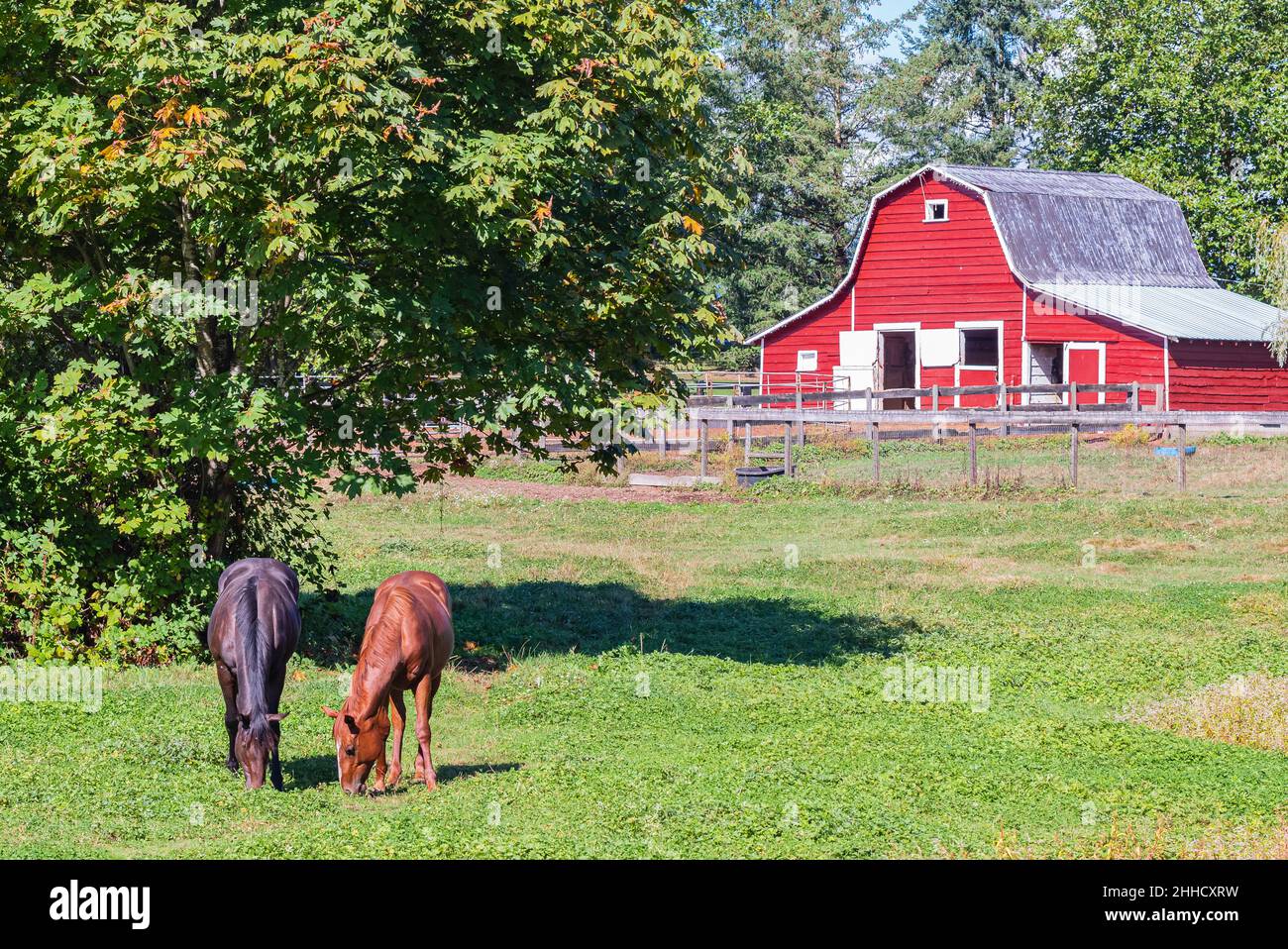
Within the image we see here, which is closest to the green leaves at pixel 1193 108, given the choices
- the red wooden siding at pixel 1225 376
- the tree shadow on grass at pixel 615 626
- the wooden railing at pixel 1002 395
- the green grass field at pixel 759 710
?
the red wooden siding at pixel 1225 376

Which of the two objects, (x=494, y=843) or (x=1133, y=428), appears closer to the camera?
(x=494, y=843)

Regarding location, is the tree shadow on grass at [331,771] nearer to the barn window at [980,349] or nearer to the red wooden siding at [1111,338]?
the red wooden siding at [1111,338]

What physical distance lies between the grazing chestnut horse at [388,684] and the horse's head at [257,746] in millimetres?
498

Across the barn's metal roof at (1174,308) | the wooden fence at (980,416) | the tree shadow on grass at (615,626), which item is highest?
the barn's metal roof at (1174,308)

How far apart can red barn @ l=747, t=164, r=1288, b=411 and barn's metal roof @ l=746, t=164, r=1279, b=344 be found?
72 mm

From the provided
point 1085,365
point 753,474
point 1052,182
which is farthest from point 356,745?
point 1052,182

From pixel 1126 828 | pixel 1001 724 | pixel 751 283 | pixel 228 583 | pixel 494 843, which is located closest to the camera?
pixel 494 843

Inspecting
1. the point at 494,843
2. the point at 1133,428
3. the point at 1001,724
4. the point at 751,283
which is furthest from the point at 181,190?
the point at 751,283

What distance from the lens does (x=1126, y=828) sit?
1084cm

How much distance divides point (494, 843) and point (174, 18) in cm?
928

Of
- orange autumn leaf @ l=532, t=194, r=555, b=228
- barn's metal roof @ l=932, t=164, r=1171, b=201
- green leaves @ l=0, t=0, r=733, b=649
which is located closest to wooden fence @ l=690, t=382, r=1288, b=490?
barn's metal roof @ l=932, t=164, r=1171, b=201

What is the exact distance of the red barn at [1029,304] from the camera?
4656 cm

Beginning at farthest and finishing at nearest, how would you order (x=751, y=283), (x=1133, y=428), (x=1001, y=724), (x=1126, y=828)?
(x=751, y=283) → (x=1133, y=428) → (x=1001, y=724) → (x=1126, y=828)

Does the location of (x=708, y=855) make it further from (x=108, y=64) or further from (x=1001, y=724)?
(x=108, y=64)
